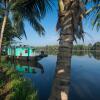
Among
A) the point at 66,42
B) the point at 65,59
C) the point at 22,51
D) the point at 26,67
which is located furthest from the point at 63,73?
the point at 22,51

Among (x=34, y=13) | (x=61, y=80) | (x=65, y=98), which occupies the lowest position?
(x=65, y=98)

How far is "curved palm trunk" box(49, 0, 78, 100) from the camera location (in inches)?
177

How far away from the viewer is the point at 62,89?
14.7 ft

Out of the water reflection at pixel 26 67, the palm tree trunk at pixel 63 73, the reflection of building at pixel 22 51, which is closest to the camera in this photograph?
the palm tree trunk at pixel 63 73

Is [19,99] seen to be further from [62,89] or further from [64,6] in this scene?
[64,6]

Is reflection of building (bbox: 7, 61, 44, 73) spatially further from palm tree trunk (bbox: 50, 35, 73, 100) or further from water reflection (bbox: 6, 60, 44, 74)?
palm tree trunk (bbox: 50, 35, 73, 100)

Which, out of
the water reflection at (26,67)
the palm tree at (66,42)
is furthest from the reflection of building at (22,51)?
the palm tree at (66,42)

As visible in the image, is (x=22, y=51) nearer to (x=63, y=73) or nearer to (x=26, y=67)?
(x=26, y=67)

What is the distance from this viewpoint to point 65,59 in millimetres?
4520

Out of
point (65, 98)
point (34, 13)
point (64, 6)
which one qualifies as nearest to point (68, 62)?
point (65, 98)

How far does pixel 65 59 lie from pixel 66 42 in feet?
1.13

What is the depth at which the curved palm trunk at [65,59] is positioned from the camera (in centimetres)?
450

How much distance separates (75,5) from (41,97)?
1015 centimetres

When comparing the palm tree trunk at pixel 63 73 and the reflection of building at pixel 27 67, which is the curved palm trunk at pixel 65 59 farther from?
the reflection of building at pixel 27 67
